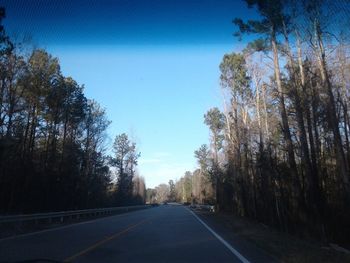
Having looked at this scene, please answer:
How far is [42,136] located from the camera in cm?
4478

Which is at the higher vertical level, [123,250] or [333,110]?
[333,110]

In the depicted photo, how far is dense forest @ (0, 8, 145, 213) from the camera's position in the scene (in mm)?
33688

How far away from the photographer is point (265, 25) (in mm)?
22484

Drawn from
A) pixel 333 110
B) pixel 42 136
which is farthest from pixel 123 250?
pixel 42 136

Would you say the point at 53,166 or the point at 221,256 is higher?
the point at 53,166

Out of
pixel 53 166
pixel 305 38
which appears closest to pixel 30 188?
pixel 53 166

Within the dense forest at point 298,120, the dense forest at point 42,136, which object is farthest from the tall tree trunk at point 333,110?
the dense forest at point 42,136

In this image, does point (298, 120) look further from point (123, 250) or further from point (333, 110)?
point (123, 250)

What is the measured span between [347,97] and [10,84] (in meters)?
25.2

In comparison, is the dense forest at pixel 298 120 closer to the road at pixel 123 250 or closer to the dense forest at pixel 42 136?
the road at pixel 123 250

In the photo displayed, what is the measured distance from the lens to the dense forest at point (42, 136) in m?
33.7

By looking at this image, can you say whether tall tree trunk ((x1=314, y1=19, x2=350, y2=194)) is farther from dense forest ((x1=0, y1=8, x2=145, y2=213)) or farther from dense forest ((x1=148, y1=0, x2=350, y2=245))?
dense forest ((x1=0, y1=8, x2=145, y2=213))

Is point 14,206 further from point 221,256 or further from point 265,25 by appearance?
point 221,256

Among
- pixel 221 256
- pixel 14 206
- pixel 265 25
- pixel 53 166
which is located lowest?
pixel 221 256
